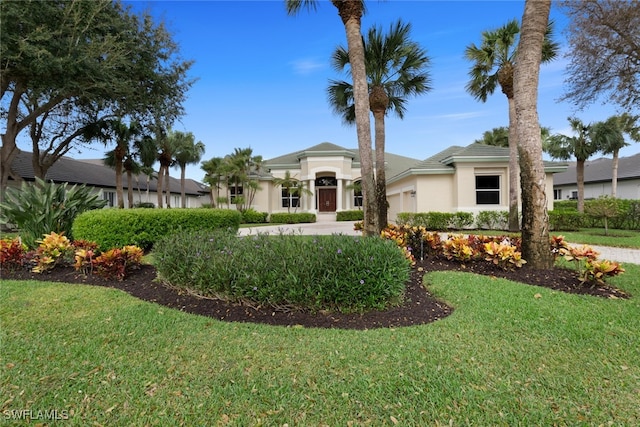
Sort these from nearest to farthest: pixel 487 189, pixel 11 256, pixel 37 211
A: pixel 11 256, pixel 37 211, pixel 487 189

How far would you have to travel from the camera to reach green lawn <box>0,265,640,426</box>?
2.21 m

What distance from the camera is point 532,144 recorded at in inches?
228

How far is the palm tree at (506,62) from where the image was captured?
13.1 meters

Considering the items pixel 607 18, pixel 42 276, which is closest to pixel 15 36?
pixel 42 276

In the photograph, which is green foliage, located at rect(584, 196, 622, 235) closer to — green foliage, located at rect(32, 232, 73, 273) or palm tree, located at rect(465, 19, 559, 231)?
palm tree, located at rect(465, 19, 559, 231)

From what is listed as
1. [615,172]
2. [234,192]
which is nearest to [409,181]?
[234,192]

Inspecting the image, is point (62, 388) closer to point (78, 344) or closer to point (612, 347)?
point (78, 344)

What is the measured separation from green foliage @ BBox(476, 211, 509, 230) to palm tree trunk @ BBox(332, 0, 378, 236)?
35.2 ft

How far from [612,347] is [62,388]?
5.09 m

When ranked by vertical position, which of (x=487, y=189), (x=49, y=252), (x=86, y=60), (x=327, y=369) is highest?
(x=86, y=60)

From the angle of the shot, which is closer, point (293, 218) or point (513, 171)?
point (513, 171)

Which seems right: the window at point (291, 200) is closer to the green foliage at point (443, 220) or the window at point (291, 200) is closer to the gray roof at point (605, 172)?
the green foliage at point (443, 220)

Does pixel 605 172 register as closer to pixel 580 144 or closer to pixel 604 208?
pixel 580 144

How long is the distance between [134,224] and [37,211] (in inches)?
75.8
